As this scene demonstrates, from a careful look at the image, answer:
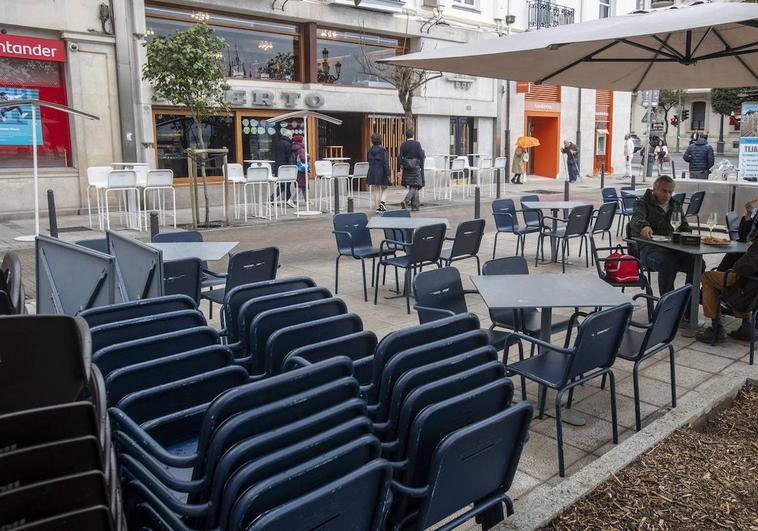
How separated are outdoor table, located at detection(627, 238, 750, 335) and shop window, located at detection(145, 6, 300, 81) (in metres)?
13.7

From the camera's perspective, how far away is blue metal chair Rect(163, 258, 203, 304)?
5270 mm

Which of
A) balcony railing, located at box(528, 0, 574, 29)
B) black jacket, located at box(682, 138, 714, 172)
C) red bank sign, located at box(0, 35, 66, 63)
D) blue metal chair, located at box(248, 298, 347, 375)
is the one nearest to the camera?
blue metal chair, located at box(248, 298, 347, 375)

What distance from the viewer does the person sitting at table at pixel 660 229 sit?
6.60 metres

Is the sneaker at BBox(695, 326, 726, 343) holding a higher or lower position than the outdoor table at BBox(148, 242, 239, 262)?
lower

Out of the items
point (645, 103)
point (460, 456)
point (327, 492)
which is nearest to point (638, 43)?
point (460, 456)

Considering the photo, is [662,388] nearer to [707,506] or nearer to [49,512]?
[707,506]

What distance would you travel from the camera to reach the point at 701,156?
18.6 m

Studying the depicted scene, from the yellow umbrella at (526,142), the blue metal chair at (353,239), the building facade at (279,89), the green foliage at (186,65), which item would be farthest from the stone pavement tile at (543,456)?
the yellow umbrella at (526,142)

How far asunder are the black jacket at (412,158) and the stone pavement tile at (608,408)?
11207mm

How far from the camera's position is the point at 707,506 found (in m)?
3.14

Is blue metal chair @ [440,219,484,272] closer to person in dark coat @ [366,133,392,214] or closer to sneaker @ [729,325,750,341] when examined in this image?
sneaker @ [729,325,750,341]

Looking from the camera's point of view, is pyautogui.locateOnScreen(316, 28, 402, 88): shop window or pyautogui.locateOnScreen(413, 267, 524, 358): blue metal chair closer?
pyautogui.locateOnScreen(413, 267, 524, 358): blue metal chair

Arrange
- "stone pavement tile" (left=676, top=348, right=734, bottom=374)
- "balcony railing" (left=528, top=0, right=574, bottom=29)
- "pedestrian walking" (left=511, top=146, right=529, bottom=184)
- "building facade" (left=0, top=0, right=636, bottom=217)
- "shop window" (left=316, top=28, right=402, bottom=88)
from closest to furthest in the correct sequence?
1. "stone pavement tile" (left=676, top=348, right=734, bottom=374)
2. "building facade" (left=0, top=0, right=636, bottom=217)
3. "shop window" (left=316, top=28, right=402, bottom=88)
4. "pedestrian walking" (left=511, top=146, right=529, bottom=184)
5. "balcony railing" (left=528, top=0, right=574, bottom=29)

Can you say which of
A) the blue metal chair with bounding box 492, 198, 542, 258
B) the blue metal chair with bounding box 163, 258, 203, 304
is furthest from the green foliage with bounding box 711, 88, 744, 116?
the blue metal chair with bounding box 163, 258, 203, 304
